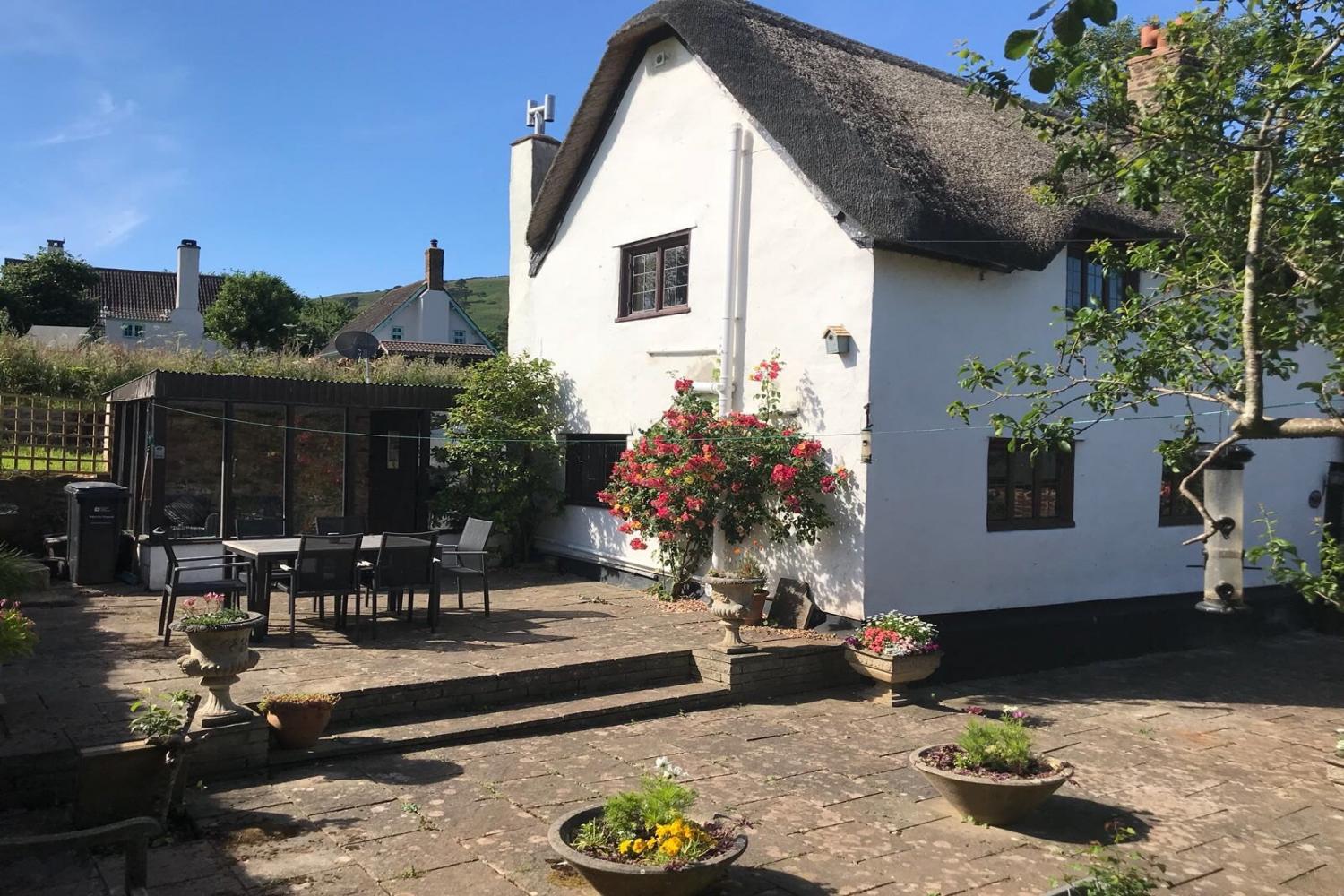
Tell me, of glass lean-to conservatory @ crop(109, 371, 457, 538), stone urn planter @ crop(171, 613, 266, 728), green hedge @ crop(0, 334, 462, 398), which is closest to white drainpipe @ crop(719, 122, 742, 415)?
glass lean-to conservatory @ crop(109, 371, 457, 538)

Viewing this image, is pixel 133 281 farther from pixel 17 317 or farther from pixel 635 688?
pixel 635 688

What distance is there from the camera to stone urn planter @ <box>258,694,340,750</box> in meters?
6.09

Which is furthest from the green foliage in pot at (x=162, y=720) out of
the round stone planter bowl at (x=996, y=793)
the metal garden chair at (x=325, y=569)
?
the round stone planter bowl at (x=996, y=793)

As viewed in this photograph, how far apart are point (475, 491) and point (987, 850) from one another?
9125 millimetres

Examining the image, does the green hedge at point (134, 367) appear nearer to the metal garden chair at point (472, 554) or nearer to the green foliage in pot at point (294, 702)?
the metal garden chair at point (472, 554)

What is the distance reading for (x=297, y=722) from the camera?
6.11 m

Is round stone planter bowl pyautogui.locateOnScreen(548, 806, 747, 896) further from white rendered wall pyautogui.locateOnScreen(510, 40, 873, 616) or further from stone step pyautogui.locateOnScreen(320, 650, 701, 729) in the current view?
white rendered wall pyautogui.locateOnScreen(510, 40, 873, 616)

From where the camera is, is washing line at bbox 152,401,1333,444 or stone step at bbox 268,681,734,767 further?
washing line at bbox 152,401,1333,444

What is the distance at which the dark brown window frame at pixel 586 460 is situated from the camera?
12.7 meters

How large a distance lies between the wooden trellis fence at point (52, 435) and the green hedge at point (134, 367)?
545 mm

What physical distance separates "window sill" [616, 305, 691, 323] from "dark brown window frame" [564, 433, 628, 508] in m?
1.48

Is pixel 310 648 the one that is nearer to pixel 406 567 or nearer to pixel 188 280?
pixel 406 567

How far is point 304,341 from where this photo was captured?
41.9 m

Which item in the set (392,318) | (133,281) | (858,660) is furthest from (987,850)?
(133,281)
